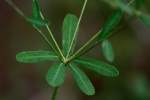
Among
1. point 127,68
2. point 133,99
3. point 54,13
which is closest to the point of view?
point 133,99

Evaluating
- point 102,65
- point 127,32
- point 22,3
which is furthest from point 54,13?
point 102,65

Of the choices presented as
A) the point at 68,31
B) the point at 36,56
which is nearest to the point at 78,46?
the point at 68,31

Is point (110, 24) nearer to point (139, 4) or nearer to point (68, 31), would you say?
point (139, 4)

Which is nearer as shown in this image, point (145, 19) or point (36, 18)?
point (36, 18)

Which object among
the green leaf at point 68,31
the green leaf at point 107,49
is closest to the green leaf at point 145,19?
the green leaf at point 107,49

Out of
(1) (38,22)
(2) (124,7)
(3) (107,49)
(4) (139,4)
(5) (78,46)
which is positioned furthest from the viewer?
(5) (78,46)

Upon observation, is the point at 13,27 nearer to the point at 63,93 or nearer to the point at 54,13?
the point at 54,13
